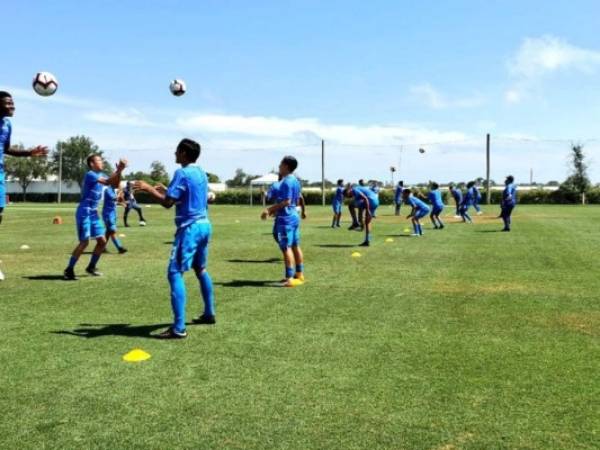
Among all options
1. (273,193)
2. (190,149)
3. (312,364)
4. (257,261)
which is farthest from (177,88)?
(312,364)

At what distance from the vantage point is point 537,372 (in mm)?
5281

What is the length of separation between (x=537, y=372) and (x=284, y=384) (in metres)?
2.26

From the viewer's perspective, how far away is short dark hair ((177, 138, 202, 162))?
6.58m

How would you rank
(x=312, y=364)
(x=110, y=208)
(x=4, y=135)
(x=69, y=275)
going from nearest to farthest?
(x=312, y=364), (x=4, y=135), (x=69, y=275), (x=110, y=208)

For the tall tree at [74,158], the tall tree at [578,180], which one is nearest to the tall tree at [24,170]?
the tall tree at [74,158]

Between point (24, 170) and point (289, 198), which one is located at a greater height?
point (24, 170)

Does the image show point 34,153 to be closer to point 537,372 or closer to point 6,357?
point 6,357

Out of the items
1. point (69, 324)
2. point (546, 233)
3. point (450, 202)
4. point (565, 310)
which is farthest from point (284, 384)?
point (450, 202)

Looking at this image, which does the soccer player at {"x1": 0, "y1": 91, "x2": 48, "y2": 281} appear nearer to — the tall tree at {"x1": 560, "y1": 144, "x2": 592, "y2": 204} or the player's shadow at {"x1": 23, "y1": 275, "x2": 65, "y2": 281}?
the player's shadow at {"x1": 23, "y1": 275, "x2": 65, "y2": 281}

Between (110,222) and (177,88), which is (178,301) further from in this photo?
(177,88)

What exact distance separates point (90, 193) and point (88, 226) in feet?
2.06

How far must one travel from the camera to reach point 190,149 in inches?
260

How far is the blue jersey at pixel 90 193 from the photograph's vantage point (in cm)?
1080

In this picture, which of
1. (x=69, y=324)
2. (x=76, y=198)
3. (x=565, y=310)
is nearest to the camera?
(x=69, y=324)
